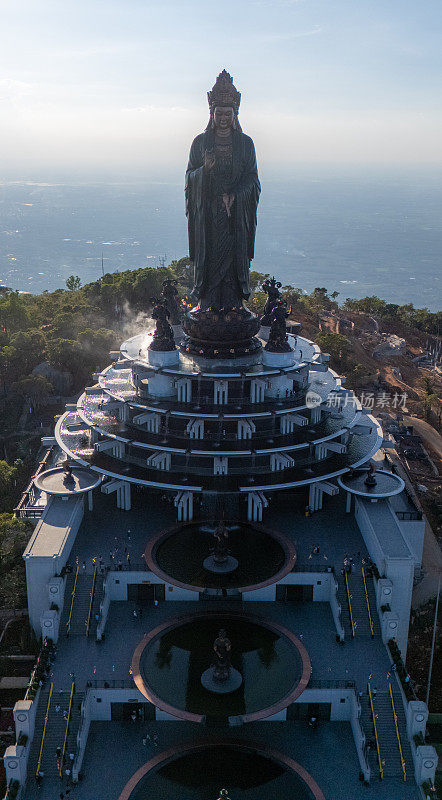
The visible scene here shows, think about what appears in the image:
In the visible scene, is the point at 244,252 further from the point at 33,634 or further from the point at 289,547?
the point at 33,634

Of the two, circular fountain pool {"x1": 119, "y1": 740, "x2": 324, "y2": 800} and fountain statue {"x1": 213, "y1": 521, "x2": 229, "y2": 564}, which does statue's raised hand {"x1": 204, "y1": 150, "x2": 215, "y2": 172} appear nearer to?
fountain statue {"x1": 213, "y1": 521, "x2": 229, "y2": 564}

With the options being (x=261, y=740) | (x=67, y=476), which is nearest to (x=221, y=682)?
(x=261, y=740)

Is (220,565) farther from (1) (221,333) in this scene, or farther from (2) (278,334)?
(1) (221,333)

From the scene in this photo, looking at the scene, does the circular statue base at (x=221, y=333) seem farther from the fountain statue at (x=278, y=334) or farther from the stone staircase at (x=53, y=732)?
the stone staircase at (x=53, y=732)

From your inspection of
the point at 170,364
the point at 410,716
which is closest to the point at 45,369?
the point at 170,364
